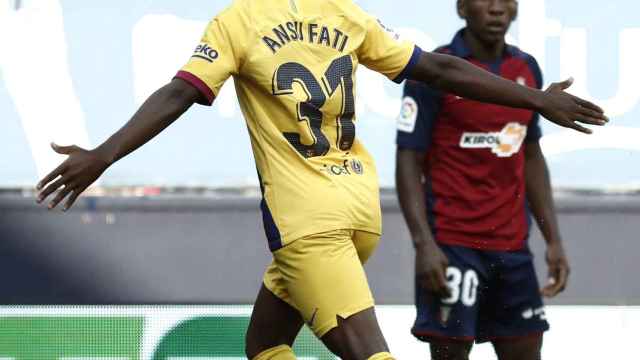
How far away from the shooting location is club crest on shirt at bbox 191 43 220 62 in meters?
4.71

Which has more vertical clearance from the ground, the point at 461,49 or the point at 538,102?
the point at 538,102

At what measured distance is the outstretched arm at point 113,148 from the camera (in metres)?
4.51

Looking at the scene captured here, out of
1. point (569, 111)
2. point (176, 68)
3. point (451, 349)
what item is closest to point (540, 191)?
point (451, 349)

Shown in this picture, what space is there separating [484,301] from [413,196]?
1.69 feet

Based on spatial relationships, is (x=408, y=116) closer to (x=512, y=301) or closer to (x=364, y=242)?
(x=512, y=301)

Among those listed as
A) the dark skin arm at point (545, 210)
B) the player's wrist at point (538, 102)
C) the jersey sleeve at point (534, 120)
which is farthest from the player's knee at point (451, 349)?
the player's wrist at point (538, 102)

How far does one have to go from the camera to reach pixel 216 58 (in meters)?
4.71

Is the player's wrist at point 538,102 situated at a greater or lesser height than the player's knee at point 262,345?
greater

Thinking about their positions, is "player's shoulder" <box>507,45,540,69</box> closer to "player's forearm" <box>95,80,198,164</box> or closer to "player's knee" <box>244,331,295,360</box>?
"player's knee" <box>244,331,295,360</box>

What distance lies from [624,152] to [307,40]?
347cm

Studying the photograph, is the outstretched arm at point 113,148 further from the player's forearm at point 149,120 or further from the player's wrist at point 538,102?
the player's wrist at point 538,102

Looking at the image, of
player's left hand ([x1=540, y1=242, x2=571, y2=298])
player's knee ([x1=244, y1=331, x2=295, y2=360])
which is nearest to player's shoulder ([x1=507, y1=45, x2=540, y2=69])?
player's left hand ([x1=540, y1=242, x2=571, y2=298])

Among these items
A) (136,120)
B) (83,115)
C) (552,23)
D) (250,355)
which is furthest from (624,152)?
(136,120)

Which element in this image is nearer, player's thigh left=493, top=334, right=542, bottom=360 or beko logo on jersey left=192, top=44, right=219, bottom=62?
beko logo on jersey left=192, top=44, right=219, bottom=62
